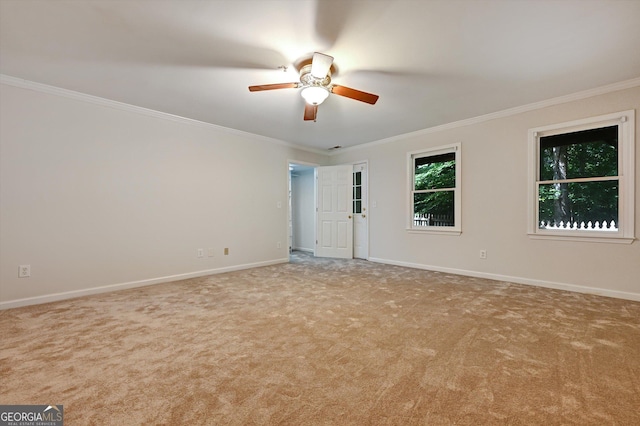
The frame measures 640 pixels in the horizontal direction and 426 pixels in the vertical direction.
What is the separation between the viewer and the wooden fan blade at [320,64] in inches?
94.6

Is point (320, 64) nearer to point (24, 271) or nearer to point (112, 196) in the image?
point (112, 196)

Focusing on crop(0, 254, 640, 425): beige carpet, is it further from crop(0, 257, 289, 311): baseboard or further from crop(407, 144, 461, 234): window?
crop(407, 144, 461, 234): window

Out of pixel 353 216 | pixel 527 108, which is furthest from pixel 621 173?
pixel 353 216

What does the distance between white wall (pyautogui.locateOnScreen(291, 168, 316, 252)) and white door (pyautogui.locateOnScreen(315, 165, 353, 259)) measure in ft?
3.36

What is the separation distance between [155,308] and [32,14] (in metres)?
2.64

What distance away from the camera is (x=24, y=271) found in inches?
122

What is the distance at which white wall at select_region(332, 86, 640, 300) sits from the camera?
3342mm

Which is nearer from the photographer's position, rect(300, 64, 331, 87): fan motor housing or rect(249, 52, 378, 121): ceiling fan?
rect(249, 52, 378, 121): ceiling fan

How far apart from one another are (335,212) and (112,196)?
13.1ft

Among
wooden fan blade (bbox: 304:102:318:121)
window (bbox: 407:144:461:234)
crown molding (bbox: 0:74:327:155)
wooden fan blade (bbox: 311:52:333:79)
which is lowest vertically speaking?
window (bbox: 407:144:461:234)

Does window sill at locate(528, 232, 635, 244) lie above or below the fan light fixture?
below

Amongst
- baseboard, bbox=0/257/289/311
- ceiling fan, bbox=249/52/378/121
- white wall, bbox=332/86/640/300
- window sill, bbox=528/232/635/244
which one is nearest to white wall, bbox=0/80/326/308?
baseboard, bbox=0/257/289/311

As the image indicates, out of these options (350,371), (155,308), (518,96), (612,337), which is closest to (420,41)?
(518,96)

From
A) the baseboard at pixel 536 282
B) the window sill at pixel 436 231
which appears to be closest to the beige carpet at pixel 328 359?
the baseboard at pixel 536 282
